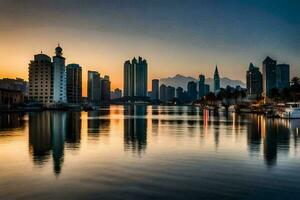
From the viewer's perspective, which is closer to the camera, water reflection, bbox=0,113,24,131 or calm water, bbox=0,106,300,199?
calm water, bbox=0,106,300,199

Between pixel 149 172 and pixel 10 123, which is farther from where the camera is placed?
pixel 10 123

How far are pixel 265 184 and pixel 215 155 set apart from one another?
1395 cm

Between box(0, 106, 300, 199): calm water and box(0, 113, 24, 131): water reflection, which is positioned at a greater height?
box(0, 113, 24, 131): water reflection

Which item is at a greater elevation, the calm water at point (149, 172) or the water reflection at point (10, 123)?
the water reflection at point (10, 123)

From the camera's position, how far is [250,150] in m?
43.2

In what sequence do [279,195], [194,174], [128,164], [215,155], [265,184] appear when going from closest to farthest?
[279,195] < [265,184] < [194,174] < [128,164] < [215,155]

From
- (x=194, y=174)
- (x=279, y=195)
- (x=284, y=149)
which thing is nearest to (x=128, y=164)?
(x=194, y=174)

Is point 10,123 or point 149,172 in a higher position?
point 10,123

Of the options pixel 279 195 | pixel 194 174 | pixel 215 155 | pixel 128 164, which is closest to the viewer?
pixel 279 195

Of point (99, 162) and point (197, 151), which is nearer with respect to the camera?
point (99, 162)

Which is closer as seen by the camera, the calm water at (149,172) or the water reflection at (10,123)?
the calm water at (149,172)

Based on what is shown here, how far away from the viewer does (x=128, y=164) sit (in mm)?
32625

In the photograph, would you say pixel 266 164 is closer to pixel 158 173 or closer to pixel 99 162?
pixel 158 173

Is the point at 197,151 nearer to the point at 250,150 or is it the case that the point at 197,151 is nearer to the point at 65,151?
the point at 250,150
